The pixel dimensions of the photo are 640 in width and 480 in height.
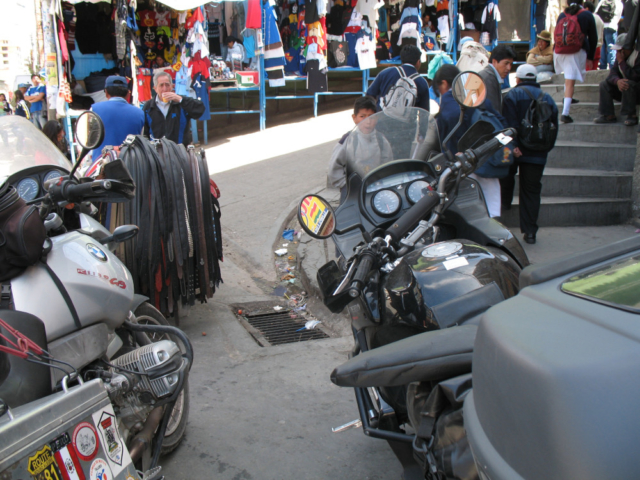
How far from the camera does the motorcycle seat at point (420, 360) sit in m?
1.68

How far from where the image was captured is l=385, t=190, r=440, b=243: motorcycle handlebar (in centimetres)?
233

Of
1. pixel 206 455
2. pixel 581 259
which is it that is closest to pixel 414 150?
pixel 581 259

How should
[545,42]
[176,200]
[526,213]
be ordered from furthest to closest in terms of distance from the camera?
1. [545,42]
2. [526,213]
3. [176,200]

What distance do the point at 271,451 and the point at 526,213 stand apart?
384 cm

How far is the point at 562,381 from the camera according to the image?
3.31 feet

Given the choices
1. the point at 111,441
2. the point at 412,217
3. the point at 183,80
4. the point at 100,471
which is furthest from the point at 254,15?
the point at 100,471

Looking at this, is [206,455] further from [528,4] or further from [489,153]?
[528,4]

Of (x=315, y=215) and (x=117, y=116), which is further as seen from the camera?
(x=117, y=116)

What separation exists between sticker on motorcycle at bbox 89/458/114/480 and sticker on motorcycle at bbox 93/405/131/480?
0.07 ft

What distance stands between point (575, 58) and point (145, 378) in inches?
294

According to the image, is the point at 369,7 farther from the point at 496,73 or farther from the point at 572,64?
the point at 496,73

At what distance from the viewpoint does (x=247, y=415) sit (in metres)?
3.32

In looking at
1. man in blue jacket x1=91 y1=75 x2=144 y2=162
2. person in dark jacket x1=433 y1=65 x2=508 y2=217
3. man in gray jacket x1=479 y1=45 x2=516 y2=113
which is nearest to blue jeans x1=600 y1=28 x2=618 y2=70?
man in gray jacket x1=479 y1=45 x2=516 y2=113

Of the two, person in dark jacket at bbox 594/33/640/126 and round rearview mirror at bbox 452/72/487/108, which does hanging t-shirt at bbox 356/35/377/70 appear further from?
round rearview mirror at bbox 452/72/487/108
